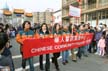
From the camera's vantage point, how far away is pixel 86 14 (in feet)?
187

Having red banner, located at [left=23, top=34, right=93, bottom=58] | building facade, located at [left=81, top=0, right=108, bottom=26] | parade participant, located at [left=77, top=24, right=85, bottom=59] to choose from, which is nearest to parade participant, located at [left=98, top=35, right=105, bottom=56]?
parade participant, located at [left=77, top=24, right=85, bottom=59]

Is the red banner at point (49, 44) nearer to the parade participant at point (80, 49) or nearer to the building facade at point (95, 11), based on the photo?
the parade participant at point (80, 49)

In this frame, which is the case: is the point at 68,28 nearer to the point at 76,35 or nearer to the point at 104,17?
the point at 76,35

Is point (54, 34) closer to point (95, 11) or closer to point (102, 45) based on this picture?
point (102, 45)

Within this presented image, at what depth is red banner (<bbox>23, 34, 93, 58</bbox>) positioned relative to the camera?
8465mm

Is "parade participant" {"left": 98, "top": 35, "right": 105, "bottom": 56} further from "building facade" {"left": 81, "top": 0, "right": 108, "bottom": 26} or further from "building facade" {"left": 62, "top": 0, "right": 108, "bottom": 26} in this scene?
"building facade" {"left": 81, "top": 0, "right": 108, "bottom": 26}

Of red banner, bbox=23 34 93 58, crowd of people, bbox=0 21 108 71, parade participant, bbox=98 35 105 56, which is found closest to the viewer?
crowd of people, bbox=0 21 108 71

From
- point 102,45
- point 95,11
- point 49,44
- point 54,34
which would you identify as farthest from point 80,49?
point 95,11

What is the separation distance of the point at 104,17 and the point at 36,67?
128 feet

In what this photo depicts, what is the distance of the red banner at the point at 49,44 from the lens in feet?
27.8

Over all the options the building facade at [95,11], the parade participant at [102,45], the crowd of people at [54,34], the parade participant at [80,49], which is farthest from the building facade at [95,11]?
the parade participant at [80,49]

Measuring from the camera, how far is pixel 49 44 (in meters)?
9.70

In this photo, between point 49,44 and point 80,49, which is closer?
point 49,44

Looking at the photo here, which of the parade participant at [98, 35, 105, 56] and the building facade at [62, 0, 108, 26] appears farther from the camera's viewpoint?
the building facade at [62, 0, 108, 26]
